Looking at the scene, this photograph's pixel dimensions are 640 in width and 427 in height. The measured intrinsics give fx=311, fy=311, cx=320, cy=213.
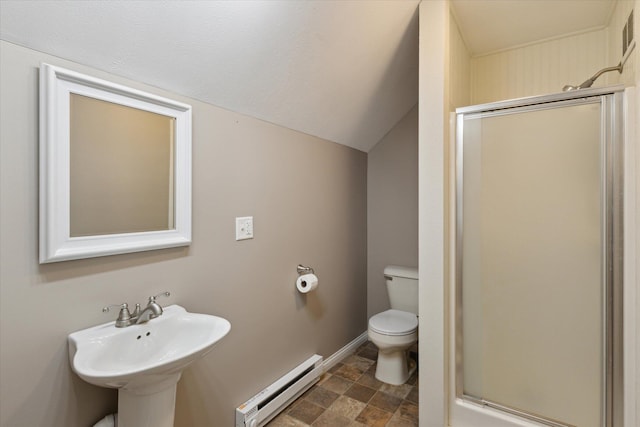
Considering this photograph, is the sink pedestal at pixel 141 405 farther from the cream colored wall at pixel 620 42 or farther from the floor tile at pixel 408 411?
the cream colored wall at pixel 620 42

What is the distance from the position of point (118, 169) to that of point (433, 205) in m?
1.50

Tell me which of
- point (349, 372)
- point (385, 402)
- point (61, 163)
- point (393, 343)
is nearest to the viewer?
point (61, 163)

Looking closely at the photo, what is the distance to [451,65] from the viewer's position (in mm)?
1861

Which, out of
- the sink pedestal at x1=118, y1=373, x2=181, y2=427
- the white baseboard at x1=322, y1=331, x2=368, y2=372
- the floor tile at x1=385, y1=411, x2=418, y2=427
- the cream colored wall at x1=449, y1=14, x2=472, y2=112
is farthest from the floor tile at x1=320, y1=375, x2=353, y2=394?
the cream colored wall at x1=449, y1=14, x2=472, y2=112

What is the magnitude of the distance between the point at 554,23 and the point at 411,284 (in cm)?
204

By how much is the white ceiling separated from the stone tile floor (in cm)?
182

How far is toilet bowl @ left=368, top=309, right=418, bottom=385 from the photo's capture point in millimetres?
2188

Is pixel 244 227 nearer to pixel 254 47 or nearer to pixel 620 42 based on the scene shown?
pixel 254 47

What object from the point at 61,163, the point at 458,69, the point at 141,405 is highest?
the point at 458,69

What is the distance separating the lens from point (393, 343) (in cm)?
218

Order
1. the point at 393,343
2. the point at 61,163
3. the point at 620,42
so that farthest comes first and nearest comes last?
1. the point at 393,343
2. the point at 620,42
3. the point at 61,163

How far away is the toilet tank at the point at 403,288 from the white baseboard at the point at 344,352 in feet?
1.71

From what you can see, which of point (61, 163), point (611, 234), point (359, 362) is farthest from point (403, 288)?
point (61, 163)

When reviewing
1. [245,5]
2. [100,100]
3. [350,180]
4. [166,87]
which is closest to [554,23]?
[350,180]
